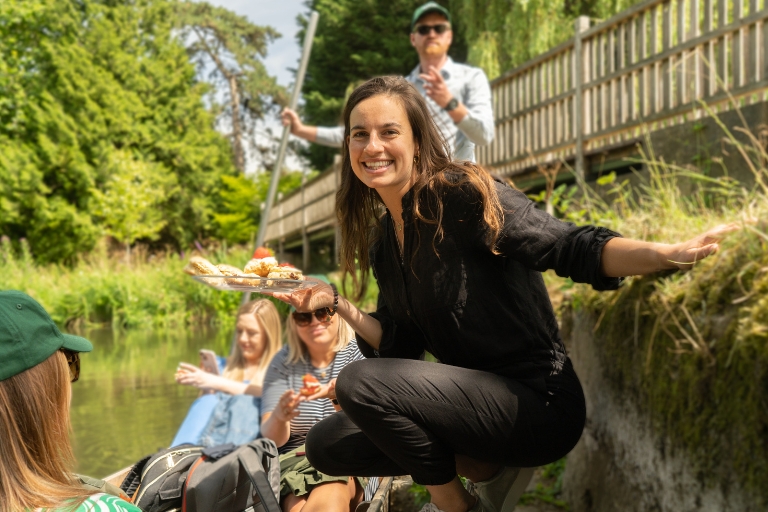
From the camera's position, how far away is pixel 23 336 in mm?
1421

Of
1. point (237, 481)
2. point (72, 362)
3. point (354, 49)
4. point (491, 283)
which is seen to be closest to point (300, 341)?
point (237, 481)

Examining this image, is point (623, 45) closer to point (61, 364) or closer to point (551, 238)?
point (551, 238)

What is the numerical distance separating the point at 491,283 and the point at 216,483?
3.86ft

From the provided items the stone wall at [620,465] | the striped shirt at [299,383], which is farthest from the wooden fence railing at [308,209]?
the striped shirt at [299,383]

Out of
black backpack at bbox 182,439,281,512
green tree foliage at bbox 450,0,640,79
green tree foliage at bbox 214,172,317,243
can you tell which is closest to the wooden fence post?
black backpack at bbox 182,439,281,512

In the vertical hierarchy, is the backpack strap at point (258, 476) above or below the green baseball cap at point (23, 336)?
below

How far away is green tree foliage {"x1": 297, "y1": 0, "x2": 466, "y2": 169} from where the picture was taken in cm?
2141

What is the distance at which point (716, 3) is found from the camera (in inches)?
222

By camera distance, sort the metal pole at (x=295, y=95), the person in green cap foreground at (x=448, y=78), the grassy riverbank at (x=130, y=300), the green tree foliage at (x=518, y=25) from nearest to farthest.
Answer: the person in green cap foreground at (x=448, y=78) < the metal pole at (x=295, y=95) < the green tree foliage at (x=518, y=25) < the grassy riverbank at (x=130, y=300)

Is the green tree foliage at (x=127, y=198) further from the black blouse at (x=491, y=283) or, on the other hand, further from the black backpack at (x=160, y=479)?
the black blouse at (x=491, y=283)

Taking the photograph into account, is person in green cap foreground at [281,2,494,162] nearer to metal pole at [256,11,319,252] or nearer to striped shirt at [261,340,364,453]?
striped shirt at [261,340,364,453]

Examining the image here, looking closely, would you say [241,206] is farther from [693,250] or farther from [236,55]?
[693,250]

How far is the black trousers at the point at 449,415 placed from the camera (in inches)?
68.7

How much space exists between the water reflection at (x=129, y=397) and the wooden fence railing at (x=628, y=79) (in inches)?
171
